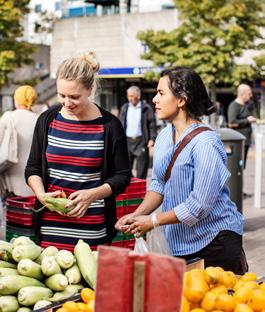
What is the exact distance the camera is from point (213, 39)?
28531mm

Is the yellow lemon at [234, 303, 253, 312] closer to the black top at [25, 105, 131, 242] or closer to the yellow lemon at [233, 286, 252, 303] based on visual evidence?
the yellow lemon at [233, 286, 252, 303]

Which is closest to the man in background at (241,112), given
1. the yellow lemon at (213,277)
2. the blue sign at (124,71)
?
the yellow lemon at (213,277)

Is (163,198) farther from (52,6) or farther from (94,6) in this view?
(52,6)

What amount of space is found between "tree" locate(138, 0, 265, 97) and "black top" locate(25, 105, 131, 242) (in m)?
23.6

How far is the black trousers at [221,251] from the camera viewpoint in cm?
367

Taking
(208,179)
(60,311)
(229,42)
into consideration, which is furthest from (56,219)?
(229,42)

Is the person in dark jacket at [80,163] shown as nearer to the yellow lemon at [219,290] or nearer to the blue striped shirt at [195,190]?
the blue striped shirt at [195,190]

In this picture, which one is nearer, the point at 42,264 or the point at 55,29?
the point at 42,264

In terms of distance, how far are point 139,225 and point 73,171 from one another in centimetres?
58

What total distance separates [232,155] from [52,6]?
43938 millimetres

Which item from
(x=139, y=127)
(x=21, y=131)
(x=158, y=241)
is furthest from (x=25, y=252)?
(x=139, y=127)

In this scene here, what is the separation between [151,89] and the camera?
3688 centimetres

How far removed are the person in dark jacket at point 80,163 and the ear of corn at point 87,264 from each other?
48 cm

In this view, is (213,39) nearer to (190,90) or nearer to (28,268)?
(190,90)
